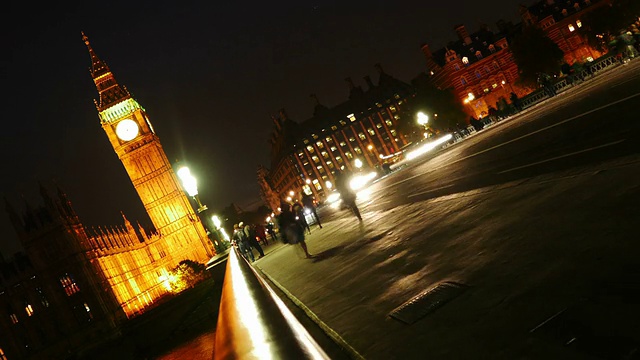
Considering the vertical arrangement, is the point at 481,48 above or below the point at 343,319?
above

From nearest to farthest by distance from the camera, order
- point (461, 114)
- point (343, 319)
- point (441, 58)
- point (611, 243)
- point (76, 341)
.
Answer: point (611, 243), point (343, 319), point (76, 341), point (461, 114), point (441, 58)

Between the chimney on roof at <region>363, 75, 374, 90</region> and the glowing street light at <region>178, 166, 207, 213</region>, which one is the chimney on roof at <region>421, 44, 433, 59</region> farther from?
the glowing street light at <region>178, 166, 207, 213</region>

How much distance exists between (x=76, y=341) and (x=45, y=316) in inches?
206

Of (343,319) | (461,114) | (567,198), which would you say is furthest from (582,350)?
(461,114)

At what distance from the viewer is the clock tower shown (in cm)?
8325

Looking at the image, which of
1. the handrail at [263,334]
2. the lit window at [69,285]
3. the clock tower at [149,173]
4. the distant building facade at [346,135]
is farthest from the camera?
the distant building facade at [346,135]

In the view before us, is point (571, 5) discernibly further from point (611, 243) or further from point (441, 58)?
point (611, 243)

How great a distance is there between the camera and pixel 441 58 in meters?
87.1

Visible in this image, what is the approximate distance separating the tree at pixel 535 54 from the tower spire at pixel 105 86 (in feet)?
228

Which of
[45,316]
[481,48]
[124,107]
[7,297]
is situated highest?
[124,107]

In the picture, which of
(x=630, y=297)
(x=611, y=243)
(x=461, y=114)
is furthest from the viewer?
(x=461, y=114)

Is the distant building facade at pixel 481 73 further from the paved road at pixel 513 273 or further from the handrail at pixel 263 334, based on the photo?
the handrail at pixel 263 334

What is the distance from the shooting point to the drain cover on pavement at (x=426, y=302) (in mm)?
3988

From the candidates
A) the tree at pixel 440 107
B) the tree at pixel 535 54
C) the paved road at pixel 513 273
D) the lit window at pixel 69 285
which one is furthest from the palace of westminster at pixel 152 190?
the paved road at pixel 513 273
